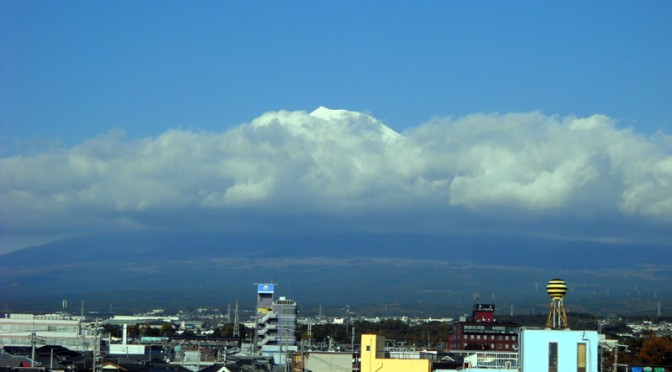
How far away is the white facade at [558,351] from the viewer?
29219 mm

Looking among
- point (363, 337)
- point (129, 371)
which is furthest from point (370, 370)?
point (129, 371)

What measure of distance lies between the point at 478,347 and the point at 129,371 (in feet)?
196

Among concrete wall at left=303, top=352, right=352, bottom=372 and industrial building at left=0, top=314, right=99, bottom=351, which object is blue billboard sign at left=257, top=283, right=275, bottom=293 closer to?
industrial building at left=0, top=314, right=99, bottom=351

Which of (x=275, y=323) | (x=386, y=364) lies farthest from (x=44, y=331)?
(x=386, y=364)

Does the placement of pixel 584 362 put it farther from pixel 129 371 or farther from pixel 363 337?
pixel 129 371

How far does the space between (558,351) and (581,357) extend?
563 millimetres

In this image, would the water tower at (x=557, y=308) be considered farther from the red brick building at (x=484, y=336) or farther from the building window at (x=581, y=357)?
the red brick building at (x=484, y=336)

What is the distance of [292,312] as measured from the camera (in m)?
98.3

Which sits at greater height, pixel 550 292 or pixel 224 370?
pixel 550 292

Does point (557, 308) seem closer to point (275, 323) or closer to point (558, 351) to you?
point (558, 351)

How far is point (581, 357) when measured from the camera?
29234 mm

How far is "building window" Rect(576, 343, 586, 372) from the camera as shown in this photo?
29219mm

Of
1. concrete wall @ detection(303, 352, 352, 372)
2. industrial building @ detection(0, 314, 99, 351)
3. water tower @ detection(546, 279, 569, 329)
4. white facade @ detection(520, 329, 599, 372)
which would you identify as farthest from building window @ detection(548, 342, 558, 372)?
industrial building @ detection(0, 314, 99, 351)

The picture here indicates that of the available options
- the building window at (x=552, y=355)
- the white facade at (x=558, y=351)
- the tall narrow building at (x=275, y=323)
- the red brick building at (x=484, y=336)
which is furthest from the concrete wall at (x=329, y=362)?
the red brick building at (x=484, y=336)
